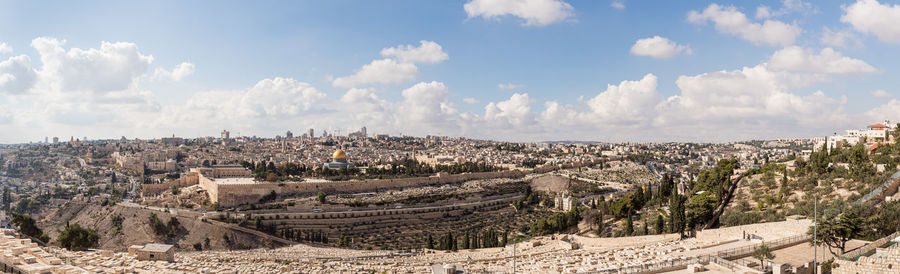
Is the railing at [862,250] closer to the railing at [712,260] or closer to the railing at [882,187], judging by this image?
the railing at [712,260]

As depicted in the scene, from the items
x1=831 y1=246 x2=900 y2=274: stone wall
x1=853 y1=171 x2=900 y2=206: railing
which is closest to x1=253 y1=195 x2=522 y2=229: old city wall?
x1=853 y1=171 x2=900 y2=206: railing

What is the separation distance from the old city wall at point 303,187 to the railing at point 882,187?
36984mm

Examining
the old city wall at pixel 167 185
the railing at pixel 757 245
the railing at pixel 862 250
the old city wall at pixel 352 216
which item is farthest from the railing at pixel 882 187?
the old city wall at pixel 167 185

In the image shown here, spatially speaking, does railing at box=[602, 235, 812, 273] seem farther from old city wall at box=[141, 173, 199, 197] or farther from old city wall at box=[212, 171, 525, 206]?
old city wall at box=[141, 173, 199, 197]

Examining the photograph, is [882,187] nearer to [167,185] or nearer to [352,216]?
[352,216]

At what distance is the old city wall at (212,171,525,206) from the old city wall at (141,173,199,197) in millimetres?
2548

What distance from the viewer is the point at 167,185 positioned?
47.0 metres

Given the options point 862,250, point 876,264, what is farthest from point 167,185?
point 876,264

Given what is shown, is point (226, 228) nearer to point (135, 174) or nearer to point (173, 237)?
point (173, 237)

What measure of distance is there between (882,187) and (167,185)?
49.6m

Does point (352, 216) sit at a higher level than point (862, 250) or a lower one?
lower

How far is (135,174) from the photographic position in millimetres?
56438

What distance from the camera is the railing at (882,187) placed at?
18906 millimetres

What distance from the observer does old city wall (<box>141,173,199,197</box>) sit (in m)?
44.2
